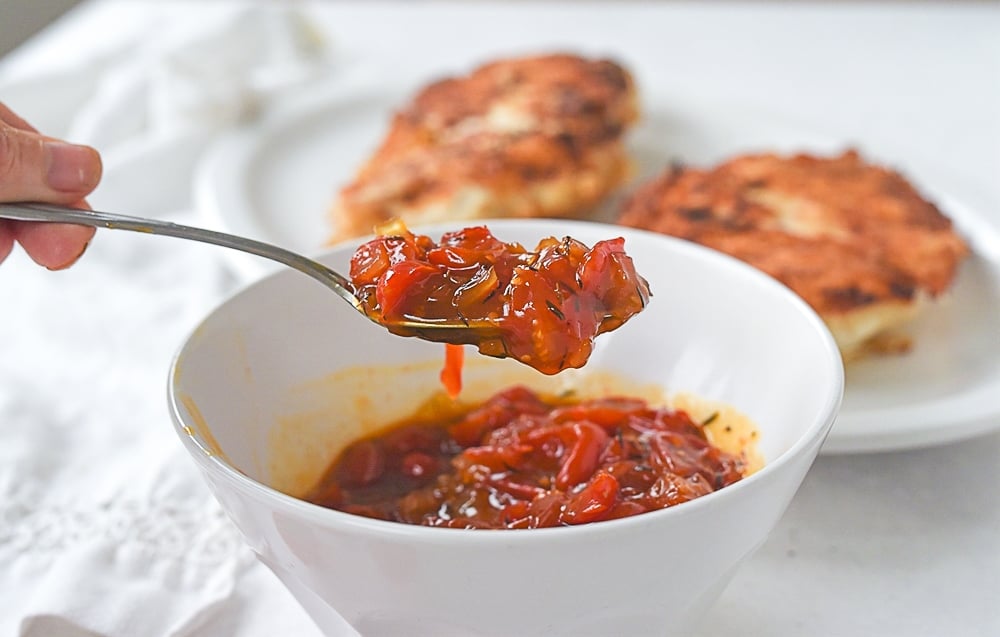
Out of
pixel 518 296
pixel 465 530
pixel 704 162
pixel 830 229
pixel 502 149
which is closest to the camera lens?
pixel 465 530

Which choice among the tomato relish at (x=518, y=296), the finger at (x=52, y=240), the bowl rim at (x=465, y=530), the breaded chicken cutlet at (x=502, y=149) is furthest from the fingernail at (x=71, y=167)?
the breaded chicken cutlet at (x=502, y=149)

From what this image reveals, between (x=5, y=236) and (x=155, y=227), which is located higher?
(x=155, y=227)

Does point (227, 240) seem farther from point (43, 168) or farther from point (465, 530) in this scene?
point (465, 530)

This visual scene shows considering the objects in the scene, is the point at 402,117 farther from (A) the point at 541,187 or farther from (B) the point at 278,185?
(A) the point at 541,187

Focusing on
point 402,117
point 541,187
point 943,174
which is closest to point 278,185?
point 402,117

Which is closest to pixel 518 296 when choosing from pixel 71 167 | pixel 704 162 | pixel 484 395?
pixel 484 395

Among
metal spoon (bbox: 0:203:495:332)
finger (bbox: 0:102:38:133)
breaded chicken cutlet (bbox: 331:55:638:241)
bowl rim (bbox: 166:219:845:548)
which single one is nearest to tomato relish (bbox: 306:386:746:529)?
bowl rim (bbox: 166:219:845:548)
